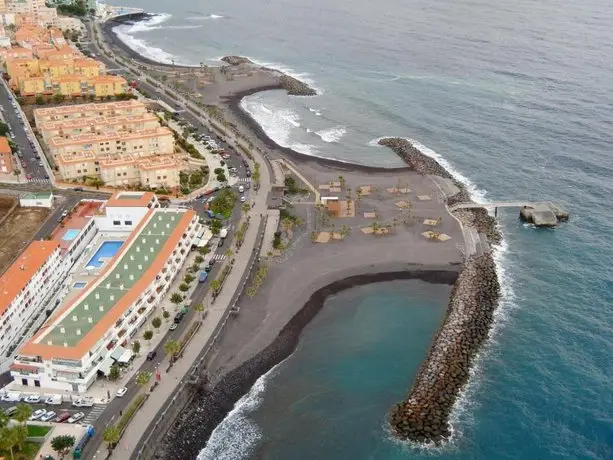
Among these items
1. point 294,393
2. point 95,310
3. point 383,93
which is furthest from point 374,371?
point 383,93

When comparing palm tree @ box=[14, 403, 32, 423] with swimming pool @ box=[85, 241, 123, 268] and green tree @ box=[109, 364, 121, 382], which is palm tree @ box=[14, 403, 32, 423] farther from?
swimming pool @ box=[85, 241, 123, 268]

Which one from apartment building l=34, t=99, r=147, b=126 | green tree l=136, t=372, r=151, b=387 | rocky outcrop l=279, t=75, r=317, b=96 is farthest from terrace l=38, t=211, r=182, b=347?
rocky outcrop l=279, t=75, r=317, b=96

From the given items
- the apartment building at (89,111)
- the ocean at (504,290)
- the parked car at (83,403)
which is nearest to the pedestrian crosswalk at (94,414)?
the parked car at (83,403)

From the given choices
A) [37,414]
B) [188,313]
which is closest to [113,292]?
[188,313]

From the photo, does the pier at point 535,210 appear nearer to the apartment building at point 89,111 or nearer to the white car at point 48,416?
the white car at point 48,416

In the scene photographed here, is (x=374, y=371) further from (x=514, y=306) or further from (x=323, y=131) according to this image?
(x=323, y=131)

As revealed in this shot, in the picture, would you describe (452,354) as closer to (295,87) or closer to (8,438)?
(8,438)
